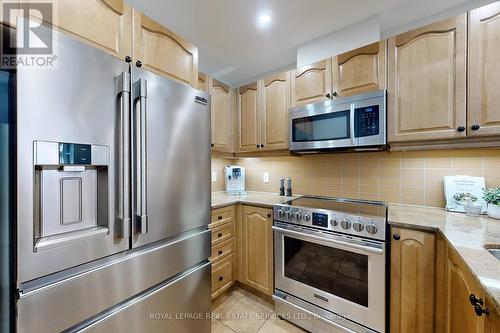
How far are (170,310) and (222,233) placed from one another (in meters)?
0.77

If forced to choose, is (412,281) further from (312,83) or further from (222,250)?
(312,83)

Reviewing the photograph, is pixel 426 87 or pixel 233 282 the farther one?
pixel 233 282

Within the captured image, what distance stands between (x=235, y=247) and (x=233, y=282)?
13.9 inches

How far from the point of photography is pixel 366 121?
162cm

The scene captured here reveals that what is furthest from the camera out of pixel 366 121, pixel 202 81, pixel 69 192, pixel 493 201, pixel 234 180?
pixel 234 180

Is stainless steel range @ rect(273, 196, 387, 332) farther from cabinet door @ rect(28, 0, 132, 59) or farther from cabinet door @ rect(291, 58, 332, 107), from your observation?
cabinet door @ rect(28, 0, 132, 59)

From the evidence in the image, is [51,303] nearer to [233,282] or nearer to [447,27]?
[233,282]

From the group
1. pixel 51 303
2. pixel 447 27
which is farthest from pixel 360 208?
pixel 51 303

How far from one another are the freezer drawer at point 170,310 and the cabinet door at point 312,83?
5.39ft

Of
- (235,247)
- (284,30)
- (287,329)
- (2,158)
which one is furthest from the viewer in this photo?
(235,247)

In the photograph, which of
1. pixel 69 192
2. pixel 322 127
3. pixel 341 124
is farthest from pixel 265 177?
pixel 69 192

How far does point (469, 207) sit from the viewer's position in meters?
1.43

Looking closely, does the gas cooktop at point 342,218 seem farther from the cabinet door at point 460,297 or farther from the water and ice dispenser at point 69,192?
the water and ice dispenser at point 69,192

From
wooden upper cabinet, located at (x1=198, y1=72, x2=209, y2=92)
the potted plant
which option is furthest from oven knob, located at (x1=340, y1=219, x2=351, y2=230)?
wooden upper cabinet, located at (x1=198, y1=72, x2=209, y2=92)
